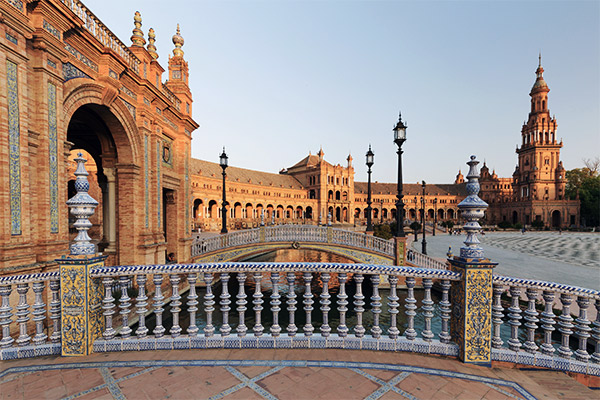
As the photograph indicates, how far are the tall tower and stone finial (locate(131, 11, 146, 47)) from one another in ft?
255

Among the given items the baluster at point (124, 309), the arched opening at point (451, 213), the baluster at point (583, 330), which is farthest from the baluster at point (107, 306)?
the arched opening at point (451, 213)

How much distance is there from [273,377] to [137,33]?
46.6 feet

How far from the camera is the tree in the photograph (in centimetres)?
5466

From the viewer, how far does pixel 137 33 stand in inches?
440

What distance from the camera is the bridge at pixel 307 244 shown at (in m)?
13.6

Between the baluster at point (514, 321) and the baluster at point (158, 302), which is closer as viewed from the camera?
the baluster at point (514, 321)

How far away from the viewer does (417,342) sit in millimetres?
3479

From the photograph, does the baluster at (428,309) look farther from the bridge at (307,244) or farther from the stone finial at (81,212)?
the bridge at (307,244)

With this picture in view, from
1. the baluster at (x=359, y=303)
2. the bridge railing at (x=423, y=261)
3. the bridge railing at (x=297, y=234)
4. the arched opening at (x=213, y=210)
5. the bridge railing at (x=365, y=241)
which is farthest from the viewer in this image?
the arched opening at (x=213, y=210)

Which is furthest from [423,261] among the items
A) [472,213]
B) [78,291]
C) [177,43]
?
[177,43]

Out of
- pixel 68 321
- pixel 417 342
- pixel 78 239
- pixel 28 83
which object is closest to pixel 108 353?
pixel 68 321

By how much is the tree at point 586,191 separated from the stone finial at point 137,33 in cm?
7990

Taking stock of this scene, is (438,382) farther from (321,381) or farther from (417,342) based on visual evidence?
(321,381)

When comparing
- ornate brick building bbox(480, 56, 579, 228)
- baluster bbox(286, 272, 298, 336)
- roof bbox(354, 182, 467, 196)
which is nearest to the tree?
ornate brick building bbox(480, 56, 579, 228)
